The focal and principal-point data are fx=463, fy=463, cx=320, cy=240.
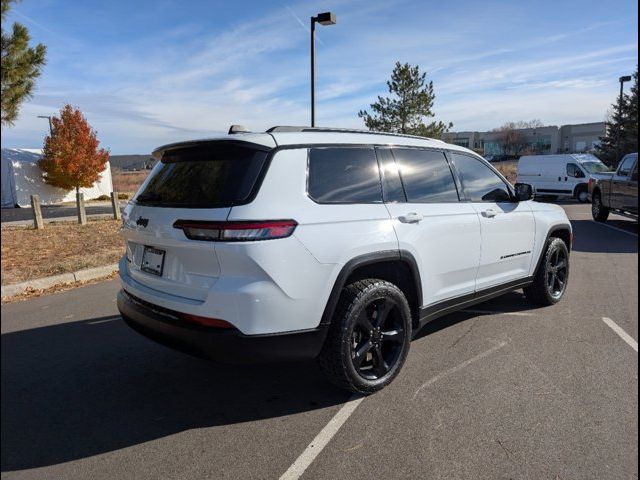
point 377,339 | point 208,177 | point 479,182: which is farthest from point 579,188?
point 208,177

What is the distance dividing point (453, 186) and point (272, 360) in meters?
2.30

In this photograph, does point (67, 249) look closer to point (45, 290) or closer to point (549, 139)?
point (45, 290)

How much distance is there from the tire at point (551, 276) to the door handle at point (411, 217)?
2.25m

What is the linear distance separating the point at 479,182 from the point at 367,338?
2046 mm

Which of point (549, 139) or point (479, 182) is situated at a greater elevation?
point (549, 139)

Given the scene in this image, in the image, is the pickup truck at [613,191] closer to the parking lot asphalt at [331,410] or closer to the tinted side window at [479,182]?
the tinted side window at [479,182]

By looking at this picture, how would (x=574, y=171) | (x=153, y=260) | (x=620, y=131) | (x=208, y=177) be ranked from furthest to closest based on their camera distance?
(x=620, y=131)
(x=574, y=171)
(x=153, y=260)
(x=208, y=177)

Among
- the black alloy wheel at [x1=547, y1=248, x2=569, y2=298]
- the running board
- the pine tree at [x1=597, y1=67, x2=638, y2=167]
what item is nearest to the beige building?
the pine tree at [x1=597, y1=67, x2=638, y2=167]

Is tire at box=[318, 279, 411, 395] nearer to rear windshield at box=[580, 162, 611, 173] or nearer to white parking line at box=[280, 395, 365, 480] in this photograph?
white parking line at box=[280, 395, 365, 480]

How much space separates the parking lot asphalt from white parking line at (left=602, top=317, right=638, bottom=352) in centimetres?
3

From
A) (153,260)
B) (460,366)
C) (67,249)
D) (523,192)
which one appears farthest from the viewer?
(67,249)

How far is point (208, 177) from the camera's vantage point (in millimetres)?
3049

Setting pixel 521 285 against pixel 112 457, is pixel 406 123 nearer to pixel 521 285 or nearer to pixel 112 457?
pixel 521 285

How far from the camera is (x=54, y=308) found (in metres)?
5.63
